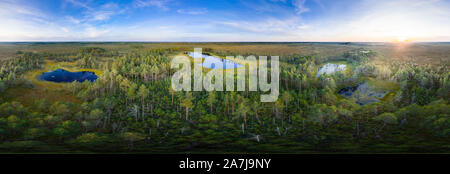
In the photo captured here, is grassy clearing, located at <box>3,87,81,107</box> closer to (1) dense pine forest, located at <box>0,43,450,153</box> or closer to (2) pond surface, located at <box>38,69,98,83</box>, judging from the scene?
(1) dense pine forest, located at <box>0,43,450,153</box>

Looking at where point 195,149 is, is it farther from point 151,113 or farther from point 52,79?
point 52,79

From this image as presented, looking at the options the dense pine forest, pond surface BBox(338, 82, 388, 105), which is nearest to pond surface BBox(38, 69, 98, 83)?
the dense pine forest

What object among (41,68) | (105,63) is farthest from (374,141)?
(41,68)

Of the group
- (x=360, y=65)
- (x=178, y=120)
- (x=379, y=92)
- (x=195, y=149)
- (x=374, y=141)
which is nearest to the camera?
(x=195, y=149)

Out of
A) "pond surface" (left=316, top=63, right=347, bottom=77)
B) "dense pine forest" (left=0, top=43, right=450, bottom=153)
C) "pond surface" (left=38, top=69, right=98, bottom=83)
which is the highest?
"pond surface" (left=316, top=63, right=347, bottom=77)

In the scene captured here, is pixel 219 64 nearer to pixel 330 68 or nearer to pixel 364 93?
pixel 330 68

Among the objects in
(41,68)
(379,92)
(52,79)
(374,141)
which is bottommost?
(374,141)
